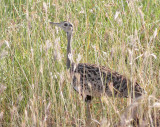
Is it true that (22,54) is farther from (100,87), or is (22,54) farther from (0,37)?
(100,87)

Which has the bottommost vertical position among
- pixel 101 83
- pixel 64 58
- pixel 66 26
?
pixel 101 83

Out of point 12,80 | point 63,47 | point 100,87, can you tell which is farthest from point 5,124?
point 63,47

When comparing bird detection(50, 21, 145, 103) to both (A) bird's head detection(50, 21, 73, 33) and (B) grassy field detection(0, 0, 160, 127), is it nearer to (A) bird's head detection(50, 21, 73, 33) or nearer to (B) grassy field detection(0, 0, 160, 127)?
(B) grassy field detection(0, 0, 160, 127)

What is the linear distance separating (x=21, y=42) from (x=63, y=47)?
0.47m

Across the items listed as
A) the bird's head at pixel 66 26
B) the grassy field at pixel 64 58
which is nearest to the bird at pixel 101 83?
the grassy field at pixel 64 58

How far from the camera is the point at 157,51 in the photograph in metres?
4.13

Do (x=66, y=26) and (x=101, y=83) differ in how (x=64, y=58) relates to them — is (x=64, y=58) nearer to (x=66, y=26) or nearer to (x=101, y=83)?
(x=66, y=26)

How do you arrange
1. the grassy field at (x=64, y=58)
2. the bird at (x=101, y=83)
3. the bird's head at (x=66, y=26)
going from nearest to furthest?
the grassy field at (x=64, y=58)
the bird at (x=101, y=83)
the bird's head at (x=66, y=26)

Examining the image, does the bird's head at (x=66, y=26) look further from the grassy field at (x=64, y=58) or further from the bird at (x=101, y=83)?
the bird at (x=101, y=83)

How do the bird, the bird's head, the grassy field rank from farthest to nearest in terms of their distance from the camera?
the bird's head, the bird, the grassy field

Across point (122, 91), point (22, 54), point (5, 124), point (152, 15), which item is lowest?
point (5, 124)

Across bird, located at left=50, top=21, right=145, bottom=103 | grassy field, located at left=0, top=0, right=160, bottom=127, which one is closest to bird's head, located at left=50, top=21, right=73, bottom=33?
grassy field, located at left=0, top=0, right=160, bottom=127

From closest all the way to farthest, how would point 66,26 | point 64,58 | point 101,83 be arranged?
1. point 101,83
2. point 66,26
3. point 64,58

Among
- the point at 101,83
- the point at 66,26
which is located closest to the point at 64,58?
the point at 66,26
